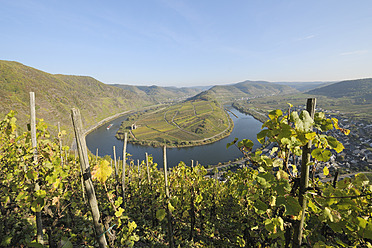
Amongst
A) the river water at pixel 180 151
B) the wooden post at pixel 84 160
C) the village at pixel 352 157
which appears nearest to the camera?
the wooden post at pixel 84 160

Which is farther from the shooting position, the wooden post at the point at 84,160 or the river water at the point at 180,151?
the river water at the point at 180,151

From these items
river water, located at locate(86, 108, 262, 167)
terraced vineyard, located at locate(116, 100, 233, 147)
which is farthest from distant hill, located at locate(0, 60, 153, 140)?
terraced vineyard, located at locate(116, 100, 233, 147)

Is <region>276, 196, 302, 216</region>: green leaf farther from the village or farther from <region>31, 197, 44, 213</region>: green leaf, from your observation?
the village

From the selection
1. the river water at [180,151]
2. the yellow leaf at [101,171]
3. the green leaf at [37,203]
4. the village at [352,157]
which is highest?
the yellow leaf at [101,171]

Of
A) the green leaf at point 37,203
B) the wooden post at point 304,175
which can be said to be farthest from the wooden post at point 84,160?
the wooden post at point 304,175

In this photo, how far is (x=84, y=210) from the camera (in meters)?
8.91

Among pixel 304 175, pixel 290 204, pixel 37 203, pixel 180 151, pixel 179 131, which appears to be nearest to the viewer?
pixel 290 204

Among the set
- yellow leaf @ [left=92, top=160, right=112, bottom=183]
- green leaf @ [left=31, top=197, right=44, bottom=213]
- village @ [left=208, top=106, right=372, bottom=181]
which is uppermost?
yellow leaf @ [left=92, top=160, right=112, bottom=183]

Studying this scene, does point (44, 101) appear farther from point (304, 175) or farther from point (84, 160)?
point (304, 175)

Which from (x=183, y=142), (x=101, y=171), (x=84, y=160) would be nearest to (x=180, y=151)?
(x=183, y=142)

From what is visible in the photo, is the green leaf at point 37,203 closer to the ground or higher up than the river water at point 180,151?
higher up

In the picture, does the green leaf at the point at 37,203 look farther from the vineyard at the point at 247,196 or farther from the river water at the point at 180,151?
the river water at the point at 180,151

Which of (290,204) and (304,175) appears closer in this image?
(290,204)

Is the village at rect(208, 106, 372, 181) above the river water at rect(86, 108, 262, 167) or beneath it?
above
